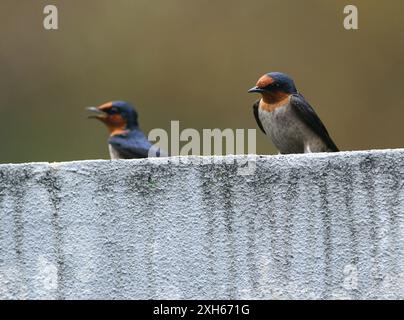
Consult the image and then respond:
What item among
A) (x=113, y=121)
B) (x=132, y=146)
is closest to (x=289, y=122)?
(x=132, y=146)

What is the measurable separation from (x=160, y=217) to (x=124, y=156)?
3817 mm

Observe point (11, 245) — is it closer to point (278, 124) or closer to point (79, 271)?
point (79, 271)

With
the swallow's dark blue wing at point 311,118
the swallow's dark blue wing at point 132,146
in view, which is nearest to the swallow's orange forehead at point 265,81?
the swallow's dark blue wing at point 311,118

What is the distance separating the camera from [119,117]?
735 centimetres

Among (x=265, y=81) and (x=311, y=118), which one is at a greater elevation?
(x=265, y=81)

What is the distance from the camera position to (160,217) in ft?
10.4

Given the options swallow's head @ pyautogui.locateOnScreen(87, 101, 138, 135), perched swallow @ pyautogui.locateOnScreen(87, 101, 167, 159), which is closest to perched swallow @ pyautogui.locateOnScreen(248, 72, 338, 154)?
perched swallow @ pyautogui.locateOnScreen(87, 101, 167, 159)

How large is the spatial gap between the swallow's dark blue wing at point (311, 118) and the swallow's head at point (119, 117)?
239 centimetres

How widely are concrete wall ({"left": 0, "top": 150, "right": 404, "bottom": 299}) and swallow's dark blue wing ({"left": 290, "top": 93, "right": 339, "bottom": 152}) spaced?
1776 millimetres

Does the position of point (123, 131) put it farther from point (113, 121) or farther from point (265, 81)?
point (265, 81)

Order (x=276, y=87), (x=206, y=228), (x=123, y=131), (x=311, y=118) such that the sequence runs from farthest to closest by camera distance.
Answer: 1. (x=123, y=131)
2. (x=276, y=87)
3. (x=311, y=118)
4. (x=206, y=228)

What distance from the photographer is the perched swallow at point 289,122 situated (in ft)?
16.2

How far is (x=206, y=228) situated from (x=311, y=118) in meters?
1.96

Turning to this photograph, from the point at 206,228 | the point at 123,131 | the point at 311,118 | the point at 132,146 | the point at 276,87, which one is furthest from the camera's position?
the point at 123,131
